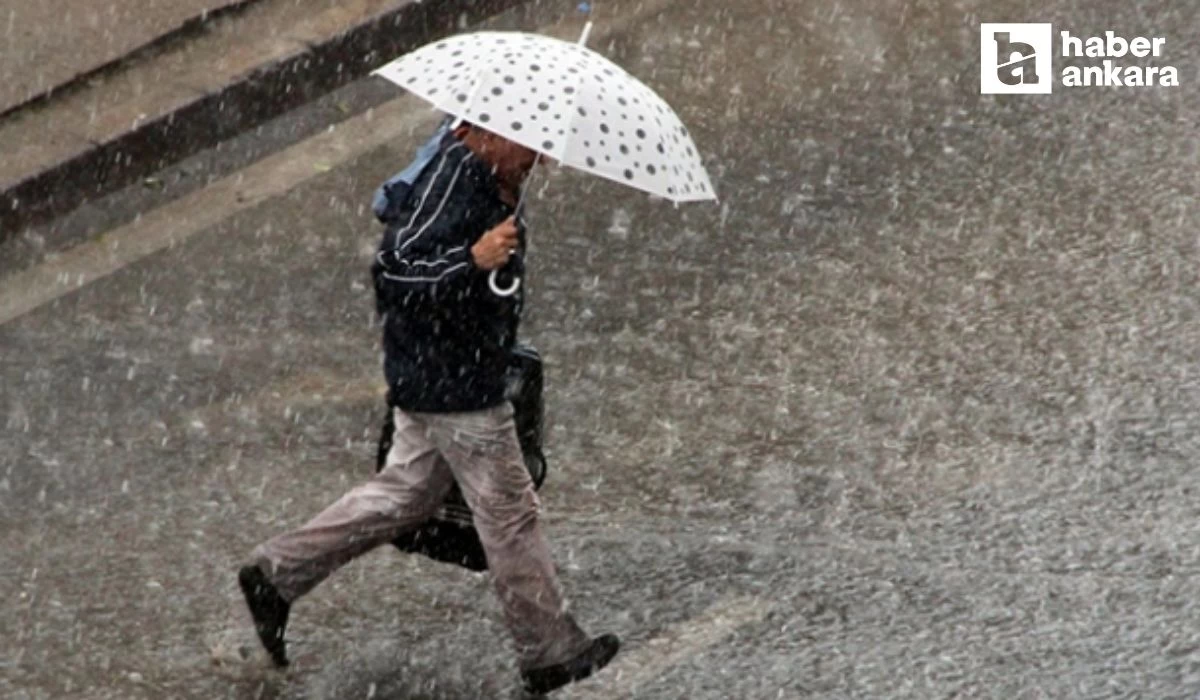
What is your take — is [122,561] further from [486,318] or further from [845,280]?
[845,280]

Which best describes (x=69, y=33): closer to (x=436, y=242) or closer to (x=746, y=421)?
(x=746, y=421)

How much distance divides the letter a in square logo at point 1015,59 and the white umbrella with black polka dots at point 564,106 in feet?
15.9

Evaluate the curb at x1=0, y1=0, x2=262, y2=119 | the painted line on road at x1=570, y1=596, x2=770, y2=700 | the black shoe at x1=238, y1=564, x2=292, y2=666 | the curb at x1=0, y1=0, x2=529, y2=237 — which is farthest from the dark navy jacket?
the curb at x1=0, y1=0, x2=262, y2=119

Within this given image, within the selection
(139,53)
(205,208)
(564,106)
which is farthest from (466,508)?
(139,53)

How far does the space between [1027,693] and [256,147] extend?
14.9ft

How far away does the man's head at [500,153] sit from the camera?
258 inches

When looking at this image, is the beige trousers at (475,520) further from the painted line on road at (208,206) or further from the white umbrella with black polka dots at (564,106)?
the painted line on road at (208,206)

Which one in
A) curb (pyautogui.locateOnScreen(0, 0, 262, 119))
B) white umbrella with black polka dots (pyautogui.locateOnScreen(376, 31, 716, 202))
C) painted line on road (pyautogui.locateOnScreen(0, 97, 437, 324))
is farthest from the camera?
curb (pyautogui.locateOnScreen(0, 0, 262, 119))

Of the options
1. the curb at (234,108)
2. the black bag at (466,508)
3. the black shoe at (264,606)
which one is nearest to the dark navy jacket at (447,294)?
the black bag at (466,508)

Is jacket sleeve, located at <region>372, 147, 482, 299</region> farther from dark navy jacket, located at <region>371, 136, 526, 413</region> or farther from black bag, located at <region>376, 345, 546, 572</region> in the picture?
black bag, located at <region>376, 345, 546, 572</region>

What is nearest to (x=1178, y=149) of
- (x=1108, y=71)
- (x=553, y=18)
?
(x=1108, y=71)

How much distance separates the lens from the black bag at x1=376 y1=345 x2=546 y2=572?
6941 mm

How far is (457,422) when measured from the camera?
670 centimetres

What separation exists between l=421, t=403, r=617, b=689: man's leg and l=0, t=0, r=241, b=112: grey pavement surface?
4.12 m
